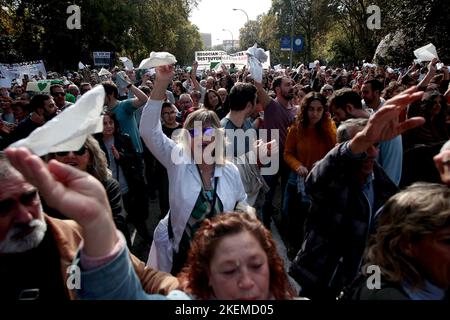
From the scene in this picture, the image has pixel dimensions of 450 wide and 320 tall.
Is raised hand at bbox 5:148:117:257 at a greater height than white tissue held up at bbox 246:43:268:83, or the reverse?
white tissue held up at bbox 246:43:268:83

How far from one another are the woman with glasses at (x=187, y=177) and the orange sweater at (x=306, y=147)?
157cm

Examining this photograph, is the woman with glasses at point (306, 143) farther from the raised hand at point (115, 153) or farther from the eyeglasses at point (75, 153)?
the eyeglasses at point (75, 153)

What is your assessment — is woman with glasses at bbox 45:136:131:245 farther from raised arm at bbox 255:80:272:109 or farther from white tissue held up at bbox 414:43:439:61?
white tissue held up at bbox 414:43:439:61

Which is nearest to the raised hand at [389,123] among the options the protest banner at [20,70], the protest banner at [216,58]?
the protest banner at [20,70]

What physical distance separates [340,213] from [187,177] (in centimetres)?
94

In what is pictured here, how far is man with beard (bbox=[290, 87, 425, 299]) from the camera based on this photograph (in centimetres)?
219

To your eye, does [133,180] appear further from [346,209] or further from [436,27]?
[436,27]

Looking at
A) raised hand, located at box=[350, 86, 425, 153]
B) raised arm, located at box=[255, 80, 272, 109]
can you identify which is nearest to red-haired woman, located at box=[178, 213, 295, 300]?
raised hand, located at box=[350, 86, 425, 153]

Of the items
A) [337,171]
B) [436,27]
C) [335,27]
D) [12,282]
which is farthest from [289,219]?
[335,27]

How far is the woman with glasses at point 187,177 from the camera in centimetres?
261

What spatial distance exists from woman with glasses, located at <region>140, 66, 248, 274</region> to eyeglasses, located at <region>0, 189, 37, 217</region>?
101cm

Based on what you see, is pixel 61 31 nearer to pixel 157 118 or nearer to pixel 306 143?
pixel 306 143

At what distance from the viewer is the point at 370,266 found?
1.75 m

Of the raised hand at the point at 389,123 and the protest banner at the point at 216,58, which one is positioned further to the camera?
the protest banner at the point at 216,58
